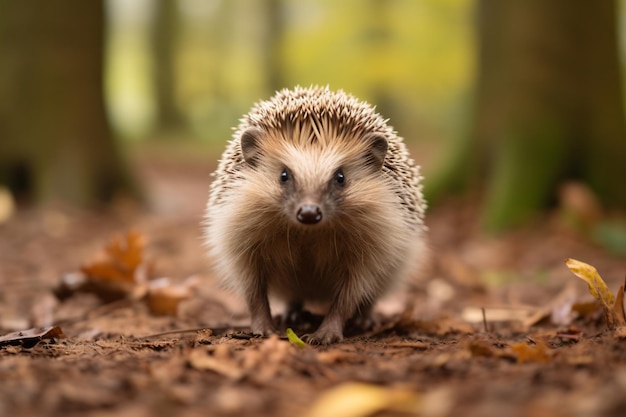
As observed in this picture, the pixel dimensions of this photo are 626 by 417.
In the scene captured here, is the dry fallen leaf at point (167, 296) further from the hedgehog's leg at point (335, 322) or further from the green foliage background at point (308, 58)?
the green foliage background at point (308, 58)

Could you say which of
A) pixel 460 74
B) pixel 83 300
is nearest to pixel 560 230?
pixel 83 300

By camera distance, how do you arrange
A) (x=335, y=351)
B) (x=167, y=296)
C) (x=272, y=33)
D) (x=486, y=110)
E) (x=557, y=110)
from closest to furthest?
(x=335, y=351), (x=167, y=296), (x=557, y=110), (x=486, y=110), (x=272, y=33)

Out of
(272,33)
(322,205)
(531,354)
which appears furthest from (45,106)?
(272,33)

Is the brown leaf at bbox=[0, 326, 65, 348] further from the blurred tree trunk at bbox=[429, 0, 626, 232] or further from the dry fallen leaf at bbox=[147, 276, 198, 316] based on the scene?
the blurred tree trunk at bbox=[429, 0, 626, 232]

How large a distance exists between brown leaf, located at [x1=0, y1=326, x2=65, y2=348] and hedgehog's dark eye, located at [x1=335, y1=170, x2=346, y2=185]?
78.4 inches

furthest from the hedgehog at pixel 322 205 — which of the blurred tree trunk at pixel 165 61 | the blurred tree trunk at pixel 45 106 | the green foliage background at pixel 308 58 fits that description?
the blurred tree trunk at pixel 165 61

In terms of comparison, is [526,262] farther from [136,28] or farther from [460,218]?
[136,28]

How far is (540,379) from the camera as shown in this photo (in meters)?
2.71

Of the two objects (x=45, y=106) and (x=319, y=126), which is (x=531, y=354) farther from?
(x=45, y=106)

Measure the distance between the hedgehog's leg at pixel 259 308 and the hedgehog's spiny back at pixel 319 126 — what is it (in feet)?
2.31

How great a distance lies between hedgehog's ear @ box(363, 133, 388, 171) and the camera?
484cm

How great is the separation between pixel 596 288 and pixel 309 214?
1.79 metres

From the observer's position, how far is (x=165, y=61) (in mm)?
34656

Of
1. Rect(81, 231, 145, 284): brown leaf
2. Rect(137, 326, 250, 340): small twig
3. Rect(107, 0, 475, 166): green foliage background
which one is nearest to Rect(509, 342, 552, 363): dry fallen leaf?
Rect(137, 326, 250, 340): small twig
